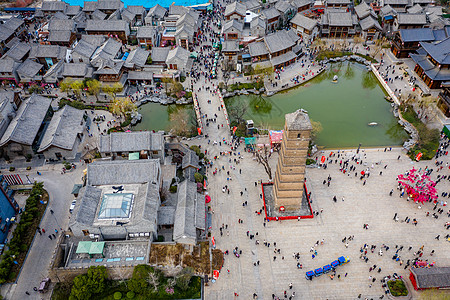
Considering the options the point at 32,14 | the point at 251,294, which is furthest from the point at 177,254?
the point at 32,14

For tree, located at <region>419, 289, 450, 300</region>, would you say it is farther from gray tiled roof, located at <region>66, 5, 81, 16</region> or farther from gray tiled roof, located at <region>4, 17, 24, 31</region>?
gray tiled roof, located at <region>66, 5, 81, 16</region>

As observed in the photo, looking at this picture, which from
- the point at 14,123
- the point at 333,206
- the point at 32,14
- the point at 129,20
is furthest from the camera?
the point at 32,14

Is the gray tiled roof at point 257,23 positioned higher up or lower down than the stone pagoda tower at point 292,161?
higher up

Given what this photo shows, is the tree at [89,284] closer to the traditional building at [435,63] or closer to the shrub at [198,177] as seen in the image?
the shrub at [198,177]

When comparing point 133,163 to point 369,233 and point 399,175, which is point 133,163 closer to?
point 369,233

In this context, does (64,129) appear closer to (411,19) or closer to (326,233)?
(326,233)

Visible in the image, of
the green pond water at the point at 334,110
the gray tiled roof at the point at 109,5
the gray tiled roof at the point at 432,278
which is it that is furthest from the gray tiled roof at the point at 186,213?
the gray tiled roof at the point at 109,5

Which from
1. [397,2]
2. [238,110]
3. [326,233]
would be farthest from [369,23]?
[326,233]
